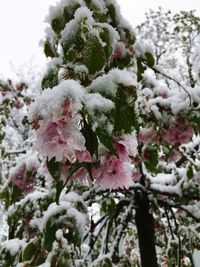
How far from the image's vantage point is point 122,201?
10.1 feet

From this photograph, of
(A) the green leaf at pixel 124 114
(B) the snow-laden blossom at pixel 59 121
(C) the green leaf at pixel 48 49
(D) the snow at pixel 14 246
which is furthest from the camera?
(D) the snow at pixel 14 246

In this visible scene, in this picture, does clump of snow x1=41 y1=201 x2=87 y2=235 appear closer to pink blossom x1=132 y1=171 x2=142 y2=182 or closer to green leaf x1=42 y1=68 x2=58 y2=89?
green leaf x1=42 y1=68 x2=58 y2=89

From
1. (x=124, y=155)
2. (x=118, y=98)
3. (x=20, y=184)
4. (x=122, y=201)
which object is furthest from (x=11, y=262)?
(x=118, y=98)

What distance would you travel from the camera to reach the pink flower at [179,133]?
7.63 ft

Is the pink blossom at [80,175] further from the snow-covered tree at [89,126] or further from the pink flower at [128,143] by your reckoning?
the pink flower at [128,143]

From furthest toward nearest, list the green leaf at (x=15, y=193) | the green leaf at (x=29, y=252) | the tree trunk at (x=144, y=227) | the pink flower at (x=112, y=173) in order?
the tree trunk at (x=144, y=227) < the green leaf at (x=15, y=193) < the green leaf at (x=29, y=252) < the pink flower at (x=112, y=173)

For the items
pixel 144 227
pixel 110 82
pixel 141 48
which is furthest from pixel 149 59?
pixel 144 227

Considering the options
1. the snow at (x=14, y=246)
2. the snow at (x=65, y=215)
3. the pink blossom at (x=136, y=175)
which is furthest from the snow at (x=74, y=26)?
the pink blossom at (x=136, y=175)

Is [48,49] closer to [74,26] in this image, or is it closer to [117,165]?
[74,26]

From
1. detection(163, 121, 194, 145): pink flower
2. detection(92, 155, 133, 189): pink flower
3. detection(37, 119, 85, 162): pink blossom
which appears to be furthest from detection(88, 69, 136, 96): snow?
detection(163, 121, 194, 145): pink flower

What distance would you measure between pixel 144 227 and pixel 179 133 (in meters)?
1.03

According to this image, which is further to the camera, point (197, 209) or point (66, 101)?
point (197, 209)

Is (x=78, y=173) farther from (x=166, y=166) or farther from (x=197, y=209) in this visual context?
(x=166, y=166)

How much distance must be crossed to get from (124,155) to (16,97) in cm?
355
